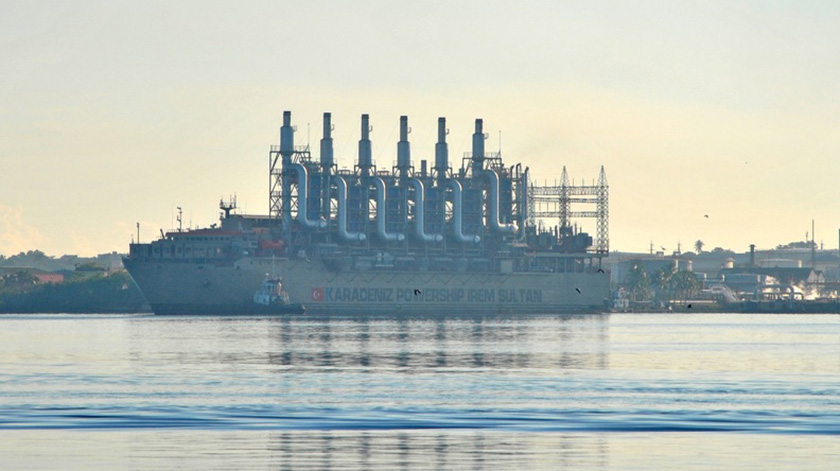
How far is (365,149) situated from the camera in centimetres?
18850

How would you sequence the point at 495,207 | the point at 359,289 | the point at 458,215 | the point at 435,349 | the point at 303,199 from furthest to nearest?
the point at 495,207, the point at 458,215, the point at 359,289, the point at 303,199, the point at 435,349

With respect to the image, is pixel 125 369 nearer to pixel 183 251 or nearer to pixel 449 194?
pixel 183 251

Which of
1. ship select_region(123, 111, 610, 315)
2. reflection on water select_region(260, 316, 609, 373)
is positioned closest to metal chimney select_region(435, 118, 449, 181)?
ship select_region(123, 111, 610, 315)

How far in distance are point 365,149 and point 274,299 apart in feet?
82.9

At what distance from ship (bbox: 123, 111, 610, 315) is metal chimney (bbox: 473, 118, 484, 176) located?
18 cm

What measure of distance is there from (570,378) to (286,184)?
408ft

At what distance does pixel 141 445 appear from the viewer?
36.4 meters

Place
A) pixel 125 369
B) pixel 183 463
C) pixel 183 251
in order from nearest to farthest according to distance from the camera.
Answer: pixel 183 463 → pixel 125 369 → pixel 183 251

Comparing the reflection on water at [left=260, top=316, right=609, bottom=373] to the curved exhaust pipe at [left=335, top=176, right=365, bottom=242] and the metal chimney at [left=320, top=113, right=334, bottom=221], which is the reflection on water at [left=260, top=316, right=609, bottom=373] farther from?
the metal chimney at [left=320, top=113, right=334, bottom=221]

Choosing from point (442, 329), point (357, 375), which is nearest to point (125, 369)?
point (357, 375)

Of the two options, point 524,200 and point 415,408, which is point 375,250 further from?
point 415,408

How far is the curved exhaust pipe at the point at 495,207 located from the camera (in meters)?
190

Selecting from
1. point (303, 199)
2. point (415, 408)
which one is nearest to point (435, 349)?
point (415, 408)

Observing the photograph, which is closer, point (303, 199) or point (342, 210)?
point (303, 199)
